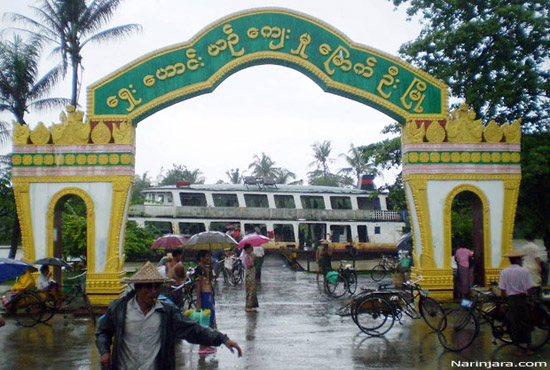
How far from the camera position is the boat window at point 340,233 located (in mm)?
37656

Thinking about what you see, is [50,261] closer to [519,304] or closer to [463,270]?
[519,304]

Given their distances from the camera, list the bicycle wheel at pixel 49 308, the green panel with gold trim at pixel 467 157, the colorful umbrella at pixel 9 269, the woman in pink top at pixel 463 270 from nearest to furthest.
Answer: the colorful umbrella at pixel 9 269 → the bicycle wheel at pixel 49 308 → the woman in pink top at pixel 463 270 → the green panel with gold trim at pixel 467 157

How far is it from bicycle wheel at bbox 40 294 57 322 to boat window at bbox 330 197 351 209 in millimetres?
29272

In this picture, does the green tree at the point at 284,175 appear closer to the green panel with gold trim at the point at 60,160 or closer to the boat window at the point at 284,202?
the boat window at the point at 284,202

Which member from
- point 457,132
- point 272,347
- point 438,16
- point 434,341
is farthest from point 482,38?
point 272,347

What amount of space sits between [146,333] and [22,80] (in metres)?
20.7

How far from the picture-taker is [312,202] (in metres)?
40.3

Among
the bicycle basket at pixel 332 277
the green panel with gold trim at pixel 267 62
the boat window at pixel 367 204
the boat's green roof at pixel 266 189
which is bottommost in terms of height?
the bicycle basket at pixel 332 277

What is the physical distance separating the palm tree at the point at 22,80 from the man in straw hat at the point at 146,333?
67.0ft

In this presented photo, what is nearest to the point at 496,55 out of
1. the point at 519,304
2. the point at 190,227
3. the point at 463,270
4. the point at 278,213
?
the point at 463,270

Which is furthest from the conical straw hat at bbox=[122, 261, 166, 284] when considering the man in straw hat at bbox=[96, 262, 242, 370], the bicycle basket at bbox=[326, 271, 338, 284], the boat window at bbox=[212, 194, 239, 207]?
the boat window at bbox=[212, 194, 239, 207]

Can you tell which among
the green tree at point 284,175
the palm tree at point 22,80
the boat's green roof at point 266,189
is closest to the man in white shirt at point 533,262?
the palm tree at point 22,80

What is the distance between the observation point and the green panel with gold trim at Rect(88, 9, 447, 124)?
13242mm

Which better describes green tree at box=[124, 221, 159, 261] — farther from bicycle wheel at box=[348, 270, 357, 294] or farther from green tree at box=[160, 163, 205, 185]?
green tree at box=[160, 163, 205, 185]
